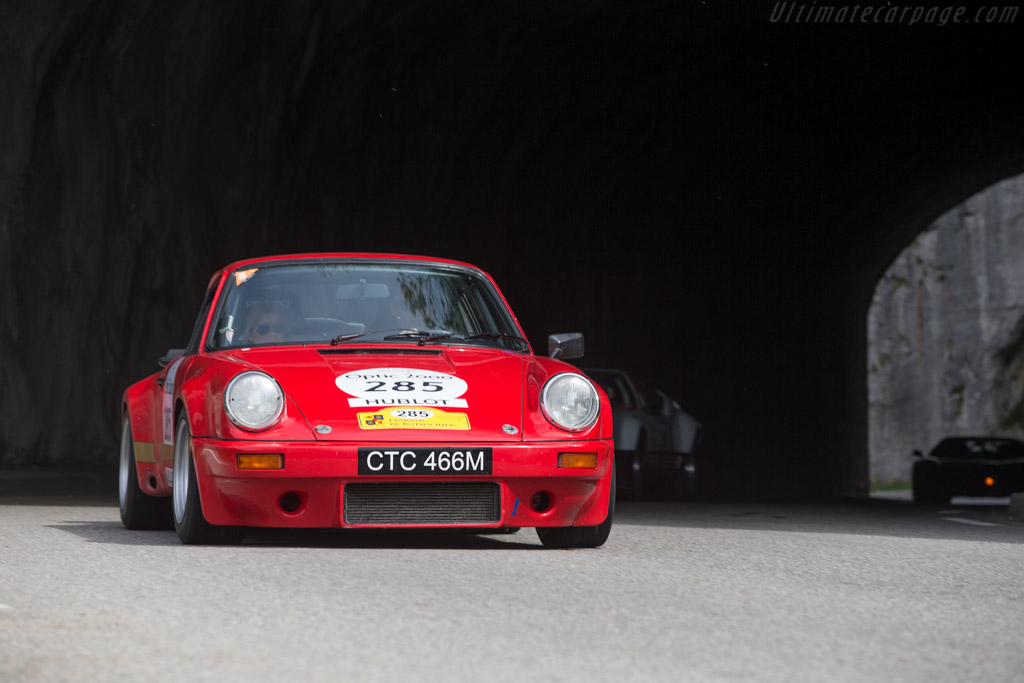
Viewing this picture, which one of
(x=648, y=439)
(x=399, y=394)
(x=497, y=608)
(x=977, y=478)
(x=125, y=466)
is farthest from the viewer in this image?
(x=977, y=478)

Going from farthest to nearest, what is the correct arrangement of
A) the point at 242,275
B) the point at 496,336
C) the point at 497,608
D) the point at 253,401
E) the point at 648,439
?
the point at 648,439 → the point at 242,275 → the point at 496,336 → the point at 253,401 → the point at 497,608

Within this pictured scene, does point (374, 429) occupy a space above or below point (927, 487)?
above

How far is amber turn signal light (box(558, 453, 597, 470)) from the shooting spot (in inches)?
272

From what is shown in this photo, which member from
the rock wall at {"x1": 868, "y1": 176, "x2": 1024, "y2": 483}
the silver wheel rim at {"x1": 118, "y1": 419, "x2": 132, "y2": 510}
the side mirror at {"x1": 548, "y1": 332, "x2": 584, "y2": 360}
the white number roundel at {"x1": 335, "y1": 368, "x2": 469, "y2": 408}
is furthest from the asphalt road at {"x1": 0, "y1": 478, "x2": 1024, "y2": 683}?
the rock wall at {"x1": 868, "y1": 176, "x2": 1024, "y2": 483}

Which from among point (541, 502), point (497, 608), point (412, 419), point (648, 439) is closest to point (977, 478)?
point (648, 439)

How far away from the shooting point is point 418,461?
668 centimetres

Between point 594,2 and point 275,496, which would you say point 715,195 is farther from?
point 275,496

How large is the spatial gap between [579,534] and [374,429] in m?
1.17

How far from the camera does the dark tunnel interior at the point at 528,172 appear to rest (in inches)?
553

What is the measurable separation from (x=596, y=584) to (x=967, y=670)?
6.13 ft

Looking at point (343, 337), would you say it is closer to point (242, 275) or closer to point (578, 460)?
point (242, 275)

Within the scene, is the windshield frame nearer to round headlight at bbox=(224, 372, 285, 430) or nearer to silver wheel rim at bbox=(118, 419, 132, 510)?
round headlight at bbox=(224, 372, 285, 430)

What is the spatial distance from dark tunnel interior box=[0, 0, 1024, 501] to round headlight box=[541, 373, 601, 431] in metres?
7.66

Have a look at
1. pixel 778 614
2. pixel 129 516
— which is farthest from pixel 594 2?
pixel 778 614
